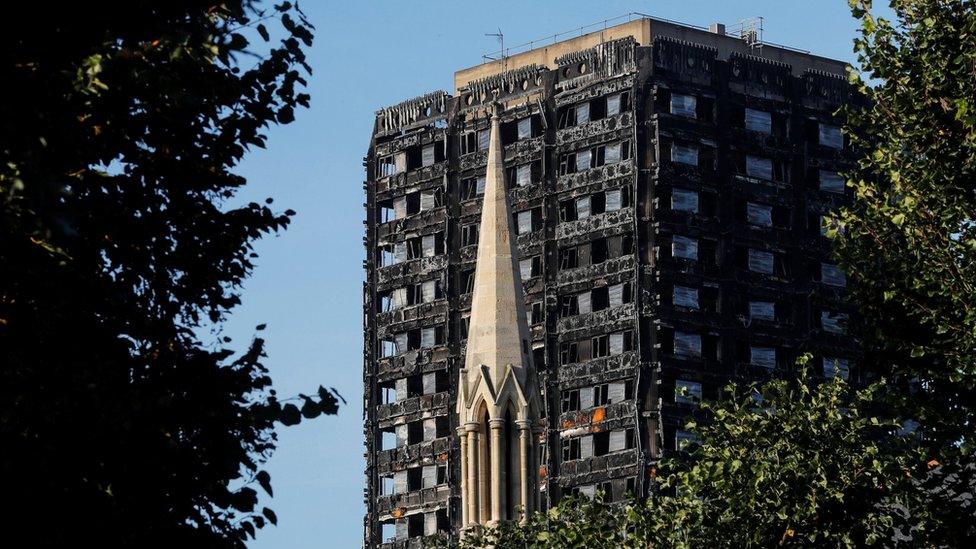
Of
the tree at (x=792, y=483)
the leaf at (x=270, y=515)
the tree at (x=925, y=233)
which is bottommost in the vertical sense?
the leaf at (x=270, y=515)

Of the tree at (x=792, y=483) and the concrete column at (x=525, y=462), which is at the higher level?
the concrete column at (x=525, y=462)

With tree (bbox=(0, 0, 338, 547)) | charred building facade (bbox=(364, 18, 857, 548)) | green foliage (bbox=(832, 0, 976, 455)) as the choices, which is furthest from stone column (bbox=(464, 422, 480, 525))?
charred building facade (bbox=(364, 18, 857, 548))

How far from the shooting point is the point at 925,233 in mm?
49906

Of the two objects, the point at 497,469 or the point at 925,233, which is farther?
the point at 497,469

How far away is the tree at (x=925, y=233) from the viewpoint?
161 ft

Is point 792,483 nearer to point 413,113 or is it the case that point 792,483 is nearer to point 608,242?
point 608,242

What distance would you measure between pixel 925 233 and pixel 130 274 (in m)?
21.9

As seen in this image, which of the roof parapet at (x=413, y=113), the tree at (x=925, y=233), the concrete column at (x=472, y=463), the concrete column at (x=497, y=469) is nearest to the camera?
the tree at (x=925, y=233)

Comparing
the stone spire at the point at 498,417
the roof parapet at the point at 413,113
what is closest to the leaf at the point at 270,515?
the stone spire at the point at 498,417

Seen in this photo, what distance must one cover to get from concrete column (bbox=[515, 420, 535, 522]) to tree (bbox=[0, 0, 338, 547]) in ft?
125

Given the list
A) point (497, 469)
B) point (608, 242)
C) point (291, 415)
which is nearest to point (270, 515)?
point (291, 415)

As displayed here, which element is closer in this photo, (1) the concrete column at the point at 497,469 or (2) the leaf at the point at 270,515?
(2) the leaf at the point at 270,515

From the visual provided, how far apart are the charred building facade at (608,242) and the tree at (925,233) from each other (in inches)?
3260

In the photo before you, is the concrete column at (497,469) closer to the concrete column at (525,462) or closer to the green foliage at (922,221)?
the concrete column at (525,462)
